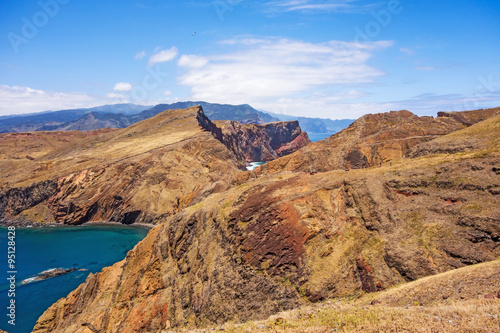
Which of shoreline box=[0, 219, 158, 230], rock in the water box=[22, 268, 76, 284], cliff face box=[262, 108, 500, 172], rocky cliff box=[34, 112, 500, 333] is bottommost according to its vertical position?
rock in the water box=[22, 268, 76, 284]

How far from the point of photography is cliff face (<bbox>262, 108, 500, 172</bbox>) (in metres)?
62.0

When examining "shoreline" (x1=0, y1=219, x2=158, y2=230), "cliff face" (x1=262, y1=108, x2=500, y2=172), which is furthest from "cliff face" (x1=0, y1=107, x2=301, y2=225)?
"cliff face" (x1=262, y1=108, x2=500, y2=172)

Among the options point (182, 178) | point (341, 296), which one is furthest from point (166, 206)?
point (341, 296)

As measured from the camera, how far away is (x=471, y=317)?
13.5 metres

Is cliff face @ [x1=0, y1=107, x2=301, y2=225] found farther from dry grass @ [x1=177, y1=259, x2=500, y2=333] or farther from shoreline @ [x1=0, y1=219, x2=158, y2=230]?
dry grass @ [x1=177, y1=259, x2=500, y2=333]

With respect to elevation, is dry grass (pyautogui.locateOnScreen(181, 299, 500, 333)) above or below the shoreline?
above

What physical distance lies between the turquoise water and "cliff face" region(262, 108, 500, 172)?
45202 mm

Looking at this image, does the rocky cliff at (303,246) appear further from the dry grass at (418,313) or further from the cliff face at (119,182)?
the cliff face at (119,182)

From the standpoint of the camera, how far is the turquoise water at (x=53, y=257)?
48.2 meters

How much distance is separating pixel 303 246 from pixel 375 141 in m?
44.7

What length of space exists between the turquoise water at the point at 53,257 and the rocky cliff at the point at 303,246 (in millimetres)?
12383

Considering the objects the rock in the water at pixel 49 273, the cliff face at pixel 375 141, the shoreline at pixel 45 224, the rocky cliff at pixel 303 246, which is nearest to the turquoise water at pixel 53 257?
the rock in the water at pixel 49 273

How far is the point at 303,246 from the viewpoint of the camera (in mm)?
28891

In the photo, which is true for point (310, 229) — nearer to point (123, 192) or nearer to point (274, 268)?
point (274, 268)
